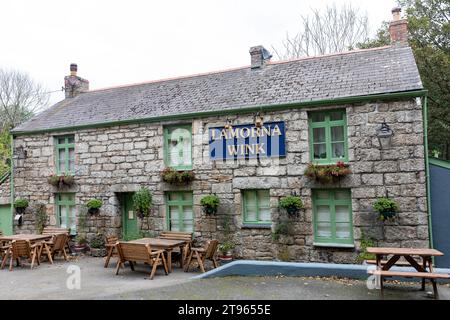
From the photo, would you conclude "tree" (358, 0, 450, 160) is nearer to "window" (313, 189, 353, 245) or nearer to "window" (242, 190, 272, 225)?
"window" (313, 189, 353, 245)

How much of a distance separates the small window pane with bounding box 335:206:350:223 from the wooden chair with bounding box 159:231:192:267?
363 centimetres

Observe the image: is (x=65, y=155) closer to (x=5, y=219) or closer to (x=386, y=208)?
(x=5, y=219)

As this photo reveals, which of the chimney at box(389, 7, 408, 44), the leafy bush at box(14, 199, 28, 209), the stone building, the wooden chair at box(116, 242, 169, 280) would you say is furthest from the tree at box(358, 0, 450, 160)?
the leafy bush at box(14, 199, 28, 209)

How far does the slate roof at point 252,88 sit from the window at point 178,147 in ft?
1.71

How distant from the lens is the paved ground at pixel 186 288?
235 inches

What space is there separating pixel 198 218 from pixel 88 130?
451cm

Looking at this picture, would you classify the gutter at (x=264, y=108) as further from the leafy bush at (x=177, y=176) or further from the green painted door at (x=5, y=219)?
the green painted door at (x=5, y=219)

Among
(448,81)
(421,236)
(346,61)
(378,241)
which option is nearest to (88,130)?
(346,61)

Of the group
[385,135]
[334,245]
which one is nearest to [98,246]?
[334,245]

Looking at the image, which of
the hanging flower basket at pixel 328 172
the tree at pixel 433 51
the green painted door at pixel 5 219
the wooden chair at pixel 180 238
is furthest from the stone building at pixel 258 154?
the tree at pixel 433 51

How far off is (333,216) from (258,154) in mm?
2304

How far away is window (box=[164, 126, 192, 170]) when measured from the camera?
1018 cm

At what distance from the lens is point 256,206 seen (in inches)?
368

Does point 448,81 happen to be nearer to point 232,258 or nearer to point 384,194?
point 384,194
